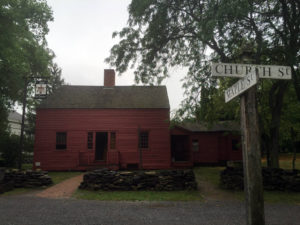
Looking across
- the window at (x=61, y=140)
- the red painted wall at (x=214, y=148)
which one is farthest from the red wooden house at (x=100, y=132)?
the red painted wall at (x=214, y=148)

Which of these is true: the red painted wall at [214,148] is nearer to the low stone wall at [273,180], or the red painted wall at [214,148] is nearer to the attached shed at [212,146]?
the attached shed at [212,146]

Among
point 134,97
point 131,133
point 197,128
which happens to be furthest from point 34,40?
point 197,128

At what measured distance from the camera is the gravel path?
18.8 ft

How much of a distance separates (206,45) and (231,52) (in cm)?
193

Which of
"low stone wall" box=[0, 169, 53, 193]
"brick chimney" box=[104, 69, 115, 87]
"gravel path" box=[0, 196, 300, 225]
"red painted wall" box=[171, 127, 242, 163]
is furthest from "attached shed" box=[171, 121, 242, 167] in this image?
"gravel path" box=[0, 196, 300, 225]

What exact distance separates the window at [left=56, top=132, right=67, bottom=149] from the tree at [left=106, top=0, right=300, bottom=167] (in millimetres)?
8891

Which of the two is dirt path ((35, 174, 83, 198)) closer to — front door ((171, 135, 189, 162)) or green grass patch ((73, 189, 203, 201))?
Result: green grass patch ((73, 189, 203, 201))

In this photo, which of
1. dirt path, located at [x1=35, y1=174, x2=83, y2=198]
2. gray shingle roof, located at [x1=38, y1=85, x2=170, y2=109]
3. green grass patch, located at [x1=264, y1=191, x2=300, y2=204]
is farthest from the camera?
gray shingle roof, located at [x1=38, y1=85, x2=170, y2=109]

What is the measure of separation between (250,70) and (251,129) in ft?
2.87

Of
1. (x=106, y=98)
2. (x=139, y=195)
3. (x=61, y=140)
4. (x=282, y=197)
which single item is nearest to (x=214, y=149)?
(x=106, y=98)

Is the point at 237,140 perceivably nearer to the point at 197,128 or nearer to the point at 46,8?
the point at 197,128

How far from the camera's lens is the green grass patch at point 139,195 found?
27.7 ft

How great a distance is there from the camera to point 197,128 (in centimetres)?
2245

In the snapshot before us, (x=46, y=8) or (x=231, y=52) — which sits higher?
(x=46, y=8)
